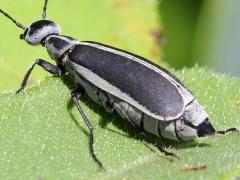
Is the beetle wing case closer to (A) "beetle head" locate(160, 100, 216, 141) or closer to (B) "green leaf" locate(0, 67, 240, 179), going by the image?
(A) "beetle head" locate(160, 100, 216, 141)

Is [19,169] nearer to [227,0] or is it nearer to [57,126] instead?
[57,126]

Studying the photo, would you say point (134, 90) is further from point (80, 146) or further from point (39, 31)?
point (39, 31)

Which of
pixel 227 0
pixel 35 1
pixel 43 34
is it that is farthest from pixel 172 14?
pixel 43 34

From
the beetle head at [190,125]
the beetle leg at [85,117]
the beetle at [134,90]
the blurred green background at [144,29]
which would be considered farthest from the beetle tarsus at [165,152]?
the blurred green background at [144,29]

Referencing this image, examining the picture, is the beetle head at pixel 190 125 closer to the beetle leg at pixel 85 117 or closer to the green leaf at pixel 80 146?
the green leaf at pixel 80 146

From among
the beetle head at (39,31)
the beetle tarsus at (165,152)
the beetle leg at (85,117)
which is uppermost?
the beetle head at (39,31)

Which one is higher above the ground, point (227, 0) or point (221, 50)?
point (227, 0)

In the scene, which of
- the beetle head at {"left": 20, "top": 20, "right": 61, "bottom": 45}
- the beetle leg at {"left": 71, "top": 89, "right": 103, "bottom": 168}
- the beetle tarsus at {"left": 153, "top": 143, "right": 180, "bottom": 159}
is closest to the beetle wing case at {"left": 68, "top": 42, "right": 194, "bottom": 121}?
the beetle leg at {"left": 71, "top": 89, "right": 103, "bottom": 168}
